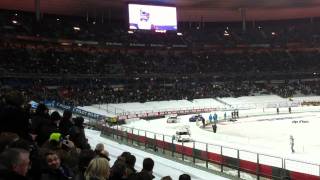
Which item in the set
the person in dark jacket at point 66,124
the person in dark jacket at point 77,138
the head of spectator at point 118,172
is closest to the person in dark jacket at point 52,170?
the head of spectator at point 118,172

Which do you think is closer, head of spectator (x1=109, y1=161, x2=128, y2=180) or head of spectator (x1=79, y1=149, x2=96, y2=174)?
head of spectator (x1=109, y1=161, x2=128, y2=180)

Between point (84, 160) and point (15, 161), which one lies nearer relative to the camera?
point (15, 161)

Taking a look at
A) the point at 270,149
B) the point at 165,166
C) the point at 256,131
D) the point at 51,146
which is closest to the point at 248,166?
the point at 165,166

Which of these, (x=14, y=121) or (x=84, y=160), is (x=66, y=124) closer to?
(x=14, y=121)

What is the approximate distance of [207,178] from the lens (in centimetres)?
2102

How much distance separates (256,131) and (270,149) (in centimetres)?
1303

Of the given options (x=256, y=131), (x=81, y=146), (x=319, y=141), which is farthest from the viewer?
(x=256, y=131)

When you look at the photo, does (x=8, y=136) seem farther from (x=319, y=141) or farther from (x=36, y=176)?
(x=319, y=141)

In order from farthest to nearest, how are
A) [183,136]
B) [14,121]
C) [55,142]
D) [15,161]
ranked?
[183,136]
[55,142]
[14,121]
[15,161]

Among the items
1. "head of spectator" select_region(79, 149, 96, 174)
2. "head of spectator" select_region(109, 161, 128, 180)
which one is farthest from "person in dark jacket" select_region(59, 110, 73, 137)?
"head of spectator" select_region(109, 161, 128, 180)

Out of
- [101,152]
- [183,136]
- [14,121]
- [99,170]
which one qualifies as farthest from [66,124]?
[183,136]

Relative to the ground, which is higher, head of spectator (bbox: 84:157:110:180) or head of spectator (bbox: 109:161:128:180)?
head of spectator (bbox: 84:157:110:180)

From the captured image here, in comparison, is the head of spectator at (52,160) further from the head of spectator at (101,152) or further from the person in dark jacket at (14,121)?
the head of spectator at (101,152)

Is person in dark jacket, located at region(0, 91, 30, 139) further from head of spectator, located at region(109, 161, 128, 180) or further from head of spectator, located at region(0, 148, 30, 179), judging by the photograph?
head of spectator, located at region(0, 148, 30, 179)
